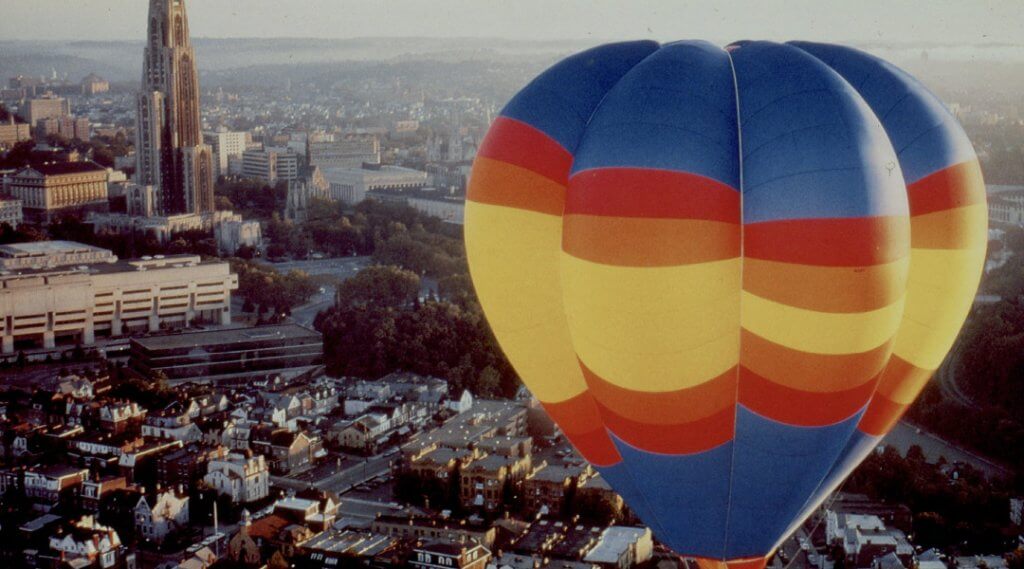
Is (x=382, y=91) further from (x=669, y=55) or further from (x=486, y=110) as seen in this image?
(x=669, y=55)

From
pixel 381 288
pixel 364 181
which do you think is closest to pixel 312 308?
pixel 381 288

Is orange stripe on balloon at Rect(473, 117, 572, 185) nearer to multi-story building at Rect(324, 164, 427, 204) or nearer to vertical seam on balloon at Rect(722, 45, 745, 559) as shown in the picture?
vertical seam on balloon at Rect(722, 45, 745, 559)

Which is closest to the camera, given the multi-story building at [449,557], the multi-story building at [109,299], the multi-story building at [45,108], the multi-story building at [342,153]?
the multi-story building at [449,557]

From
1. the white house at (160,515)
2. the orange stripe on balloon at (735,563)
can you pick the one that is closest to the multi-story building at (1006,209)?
the white house at (160,515)

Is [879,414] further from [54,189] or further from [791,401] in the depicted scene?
[54,189]

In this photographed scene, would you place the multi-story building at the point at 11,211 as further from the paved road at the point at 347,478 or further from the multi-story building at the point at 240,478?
the multi-story building at the point at 240,478
